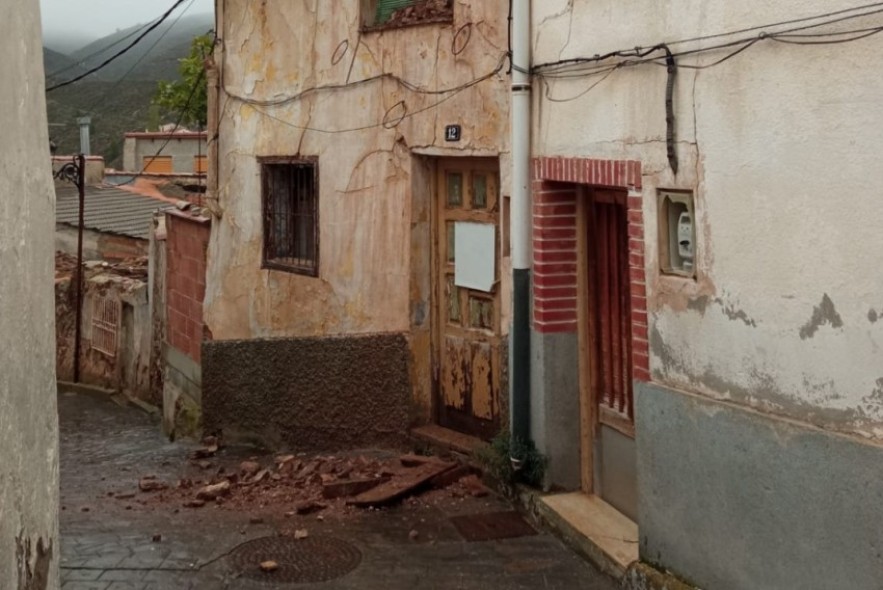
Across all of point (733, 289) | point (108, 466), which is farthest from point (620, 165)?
point (108, 466)

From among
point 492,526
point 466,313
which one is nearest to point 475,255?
point 466,313

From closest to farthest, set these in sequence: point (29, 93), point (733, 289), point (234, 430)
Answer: point (29, 93) → point (733, 289) → point (234, 430)

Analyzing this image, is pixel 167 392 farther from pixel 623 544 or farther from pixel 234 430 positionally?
pixel 623 544

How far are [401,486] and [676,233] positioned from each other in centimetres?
313

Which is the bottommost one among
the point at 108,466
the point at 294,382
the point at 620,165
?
the point at 108,466

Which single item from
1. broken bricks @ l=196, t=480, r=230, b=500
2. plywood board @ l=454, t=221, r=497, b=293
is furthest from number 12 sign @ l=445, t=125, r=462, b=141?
broken bricks @ l=196, t=480, r=230, b=500

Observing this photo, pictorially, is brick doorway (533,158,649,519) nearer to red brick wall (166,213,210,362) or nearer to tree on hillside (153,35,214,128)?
red brick wall (166,213,210,362)

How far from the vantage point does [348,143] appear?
30.6ft

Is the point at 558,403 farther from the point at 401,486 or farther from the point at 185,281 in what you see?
the point at 185,281

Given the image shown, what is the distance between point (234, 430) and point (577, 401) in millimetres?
4307

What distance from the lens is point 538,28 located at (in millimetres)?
7207

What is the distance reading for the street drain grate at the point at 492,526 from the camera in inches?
284

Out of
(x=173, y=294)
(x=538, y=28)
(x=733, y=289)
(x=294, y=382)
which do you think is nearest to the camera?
(x=733, y=289)

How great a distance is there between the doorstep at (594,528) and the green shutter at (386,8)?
4.18m
